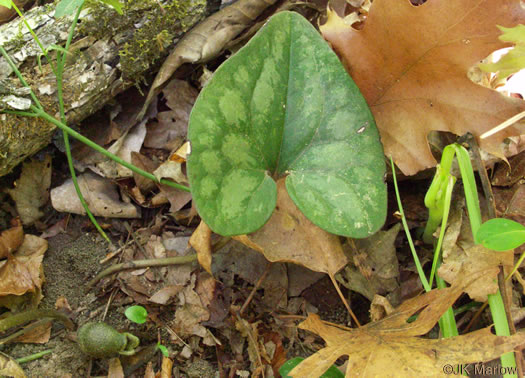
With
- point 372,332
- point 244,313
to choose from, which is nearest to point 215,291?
point 244,313

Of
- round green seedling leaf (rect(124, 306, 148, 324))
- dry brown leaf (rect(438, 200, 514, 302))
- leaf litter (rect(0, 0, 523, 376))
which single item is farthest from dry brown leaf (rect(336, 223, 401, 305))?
round green seedling leaf (rect(124, 306, 148, 324))

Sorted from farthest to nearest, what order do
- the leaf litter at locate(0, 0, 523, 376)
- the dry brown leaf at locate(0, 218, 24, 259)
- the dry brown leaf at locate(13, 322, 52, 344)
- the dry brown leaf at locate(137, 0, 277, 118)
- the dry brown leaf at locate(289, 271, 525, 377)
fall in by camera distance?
the dry brown leaf at locate(137, 0, 277, 118) → the dry brown leaf at locate(0, 218, 24, 259) → the dry brown leaf at locate(13, 322, 52, 344) → the leaf litter at locate(0, 0, 523, 376) → the dry brown leaf at locate(289, 271, 525, 377)

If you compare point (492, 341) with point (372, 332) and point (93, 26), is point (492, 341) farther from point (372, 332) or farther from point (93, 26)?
point (93, 26)

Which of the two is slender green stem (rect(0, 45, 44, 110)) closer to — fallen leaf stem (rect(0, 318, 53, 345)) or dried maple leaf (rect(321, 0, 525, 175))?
fallen leaf stem (rect(0, 318, 53, 345))

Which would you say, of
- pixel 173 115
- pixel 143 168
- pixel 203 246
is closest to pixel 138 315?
pixel 203 246

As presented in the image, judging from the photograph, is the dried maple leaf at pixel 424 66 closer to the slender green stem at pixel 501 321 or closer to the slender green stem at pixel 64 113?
the slender green stem at pixel 501 321

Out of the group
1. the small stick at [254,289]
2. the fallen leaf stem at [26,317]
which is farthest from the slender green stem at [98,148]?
the fallen leaf stem at [26,317]
